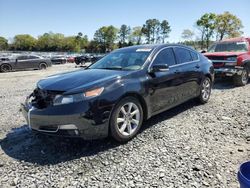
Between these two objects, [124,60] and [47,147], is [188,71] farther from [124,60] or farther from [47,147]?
[47,147]

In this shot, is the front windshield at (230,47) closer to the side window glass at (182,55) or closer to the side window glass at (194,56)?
the side window glass at (194,56)

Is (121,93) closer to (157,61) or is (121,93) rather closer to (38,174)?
(157,61)

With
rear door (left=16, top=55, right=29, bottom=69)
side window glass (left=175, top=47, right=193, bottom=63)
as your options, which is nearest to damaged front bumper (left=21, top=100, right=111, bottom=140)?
side window glass (left=175, top=47, right=193, bottom=63)

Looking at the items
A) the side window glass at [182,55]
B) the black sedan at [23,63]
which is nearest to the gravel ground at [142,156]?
the side window glass at [182,55]

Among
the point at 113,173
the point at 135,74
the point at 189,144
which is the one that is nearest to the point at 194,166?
the point at 189,144

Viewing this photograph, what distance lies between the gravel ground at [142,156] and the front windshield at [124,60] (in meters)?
1.22

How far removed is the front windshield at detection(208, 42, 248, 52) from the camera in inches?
384

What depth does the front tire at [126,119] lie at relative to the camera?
3730mm

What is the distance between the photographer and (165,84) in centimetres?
469

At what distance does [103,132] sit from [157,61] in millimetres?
1863

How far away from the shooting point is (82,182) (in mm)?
2959

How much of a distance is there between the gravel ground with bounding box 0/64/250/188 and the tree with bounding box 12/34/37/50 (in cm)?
9789

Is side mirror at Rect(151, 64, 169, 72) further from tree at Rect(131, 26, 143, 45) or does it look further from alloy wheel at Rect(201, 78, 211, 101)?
tree at Rect(131, 26, 143, 45)

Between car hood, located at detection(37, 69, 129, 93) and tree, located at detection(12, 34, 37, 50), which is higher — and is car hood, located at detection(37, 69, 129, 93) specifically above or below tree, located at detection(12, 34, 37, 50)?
below
